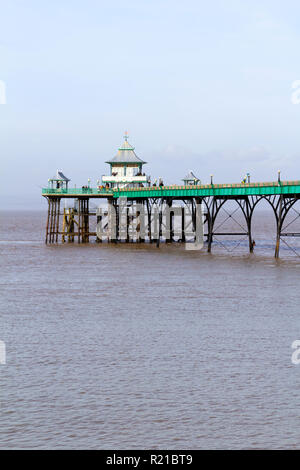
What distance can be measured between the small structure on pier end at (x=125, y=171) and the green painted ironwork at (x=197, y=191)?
5273mm

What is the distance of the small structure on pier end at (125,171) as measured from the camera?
296 feet

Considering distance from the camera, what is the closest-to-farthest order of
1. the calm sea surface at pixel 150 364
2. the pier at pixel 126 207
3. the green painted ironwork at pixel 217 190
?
the calm sea surface at pixel 150 364
the green painted ironwork at pixel 217 190
the pier at pixel 126 207

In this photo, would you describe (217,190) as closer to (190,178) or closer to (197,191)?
(197,191)

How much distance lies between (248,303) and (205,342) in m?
9.79

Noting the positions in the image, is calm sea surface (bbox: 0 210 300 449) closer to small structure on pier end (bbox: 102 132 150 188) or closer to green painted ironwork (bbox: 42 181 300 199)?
green painted ironwork (bbox: 42 181 300 199)

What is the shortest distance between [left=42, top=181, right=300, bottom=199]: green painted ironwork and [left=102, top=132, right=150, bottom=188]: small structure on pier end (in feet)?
17.3

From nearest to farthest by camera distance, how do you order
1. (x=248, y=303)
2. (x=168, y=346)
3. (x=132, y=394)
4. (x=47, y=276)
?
1. (x=132, y=394)
2. (x=168, y=346)
3. (x=248, y=303)
4. (x=47, y=276)

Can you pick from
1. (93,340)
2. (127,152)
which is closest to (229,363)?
(93,340)

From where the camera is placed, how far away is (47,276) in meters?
48.6

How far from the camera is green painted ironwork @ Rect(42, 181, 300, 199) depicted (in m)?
61.1

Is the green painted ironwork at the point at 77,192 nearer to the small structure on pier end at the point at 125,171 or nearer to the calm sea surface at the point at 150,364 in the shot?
the small structure on pier end at the point at 125,171

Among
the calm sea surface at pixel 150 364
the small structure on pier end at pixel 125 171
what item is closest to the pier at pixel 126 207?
the small structure on pier end at pixel 125 171

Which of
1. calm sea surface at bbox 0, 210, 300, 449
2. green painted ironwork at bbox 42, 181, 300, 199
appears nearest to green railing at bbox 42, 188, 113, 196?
A: green painted ironwork at bbox 42, 181, 300, 199

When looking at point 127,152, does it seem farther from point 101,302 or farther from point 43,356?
point 43,356
